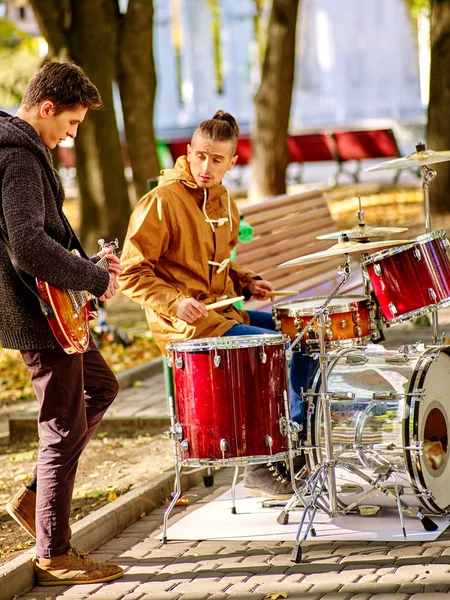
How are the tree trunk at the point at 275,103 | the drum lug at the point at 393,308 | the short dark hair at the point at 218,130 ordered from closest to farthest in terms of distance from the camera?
1. the drum lug at the point at 393,308
2. the short dark hair at the point at 218,130
3. the tree trunk at the point at 275,103

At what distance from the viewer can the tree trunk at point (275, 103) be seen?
17.8m

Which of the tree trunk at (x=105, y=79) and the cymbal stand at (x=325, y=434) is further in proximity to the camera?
the tree trunk at (x=105, y=79)

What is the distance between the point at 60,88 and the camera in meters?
4.88

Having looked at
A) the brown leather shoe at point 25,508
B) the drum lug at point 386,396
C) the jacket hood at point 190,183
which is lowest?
the brown leather shoe at point 25,508

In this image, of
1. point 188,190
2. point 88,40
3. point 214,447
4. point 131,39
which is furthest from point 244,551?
point 131,39

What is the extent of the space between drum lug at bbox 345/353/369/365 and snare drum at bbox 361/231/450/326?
261mm

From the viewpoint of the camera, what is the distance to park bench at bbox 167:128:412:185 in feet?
72.1

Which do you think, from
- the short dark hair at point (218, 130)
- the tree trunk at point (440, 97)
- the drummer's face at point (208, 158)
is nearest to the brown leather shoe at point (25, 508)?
the drummer's face at point (208, 158)

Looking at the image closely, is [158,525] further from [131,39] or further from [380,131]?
[380,131]

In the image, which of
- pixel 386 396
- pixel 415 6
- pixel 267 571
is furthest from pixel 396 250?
pixel 415 6

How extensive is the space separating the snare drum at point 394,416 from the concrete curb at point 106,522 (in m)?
1.02

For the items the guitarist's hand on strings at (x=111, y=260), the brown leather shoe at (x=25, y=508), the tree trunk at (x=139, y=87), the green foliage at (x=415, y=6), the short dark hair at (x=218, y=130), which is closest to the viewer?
the guitarist's hand on strings at (x=111, y=260)

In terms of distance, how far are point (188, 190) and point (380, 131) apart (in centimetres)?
1587

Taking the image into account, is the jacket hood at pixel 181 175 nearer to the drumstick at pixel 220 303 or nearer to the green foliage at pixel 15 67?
the drumstick at pixel 220 303
